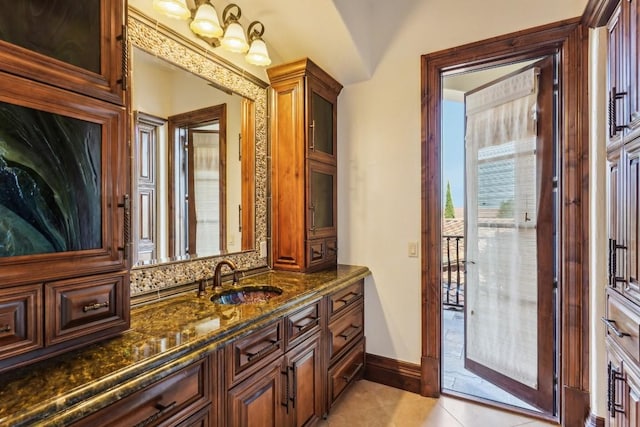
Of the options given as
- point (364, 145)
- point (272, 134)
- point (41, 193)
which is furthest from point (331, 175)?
point (41, 193)

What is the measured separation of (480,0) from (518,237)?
5.39 feet

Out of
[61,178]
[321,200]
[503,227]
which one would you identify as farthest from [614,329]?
[61,178]

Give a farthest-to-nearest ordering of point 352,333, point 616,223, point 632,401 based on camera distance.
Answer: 1. point 352,333
2. point 616,223
3. point 632,401

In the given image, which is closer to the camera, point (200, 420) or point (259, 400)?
point (200, 420)

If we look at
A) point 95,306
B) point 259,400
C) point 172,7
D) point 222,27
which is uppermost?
point 222,27

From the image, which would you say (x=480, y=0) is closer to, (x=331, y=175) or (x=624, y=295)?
(x=331, y=175)

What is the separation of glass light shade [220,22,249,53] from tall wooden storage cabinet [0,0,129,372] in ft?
2.52

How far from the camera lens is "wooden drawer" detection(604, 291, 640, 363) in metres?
1.28

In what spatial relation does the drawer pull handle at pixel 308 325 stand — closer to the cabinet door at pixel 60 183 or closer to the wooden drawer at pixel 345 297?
the wooden drawer at pixel 345 297

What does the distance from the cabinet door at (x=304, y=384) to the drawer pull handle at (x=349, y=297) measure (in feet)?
1.29

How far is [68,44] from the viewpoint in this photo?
1.04 m

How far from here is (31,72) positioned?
37.3 inches

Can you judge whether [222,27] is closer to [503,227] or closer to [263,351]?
[263,351]

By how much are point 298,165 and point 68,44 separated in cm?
143
